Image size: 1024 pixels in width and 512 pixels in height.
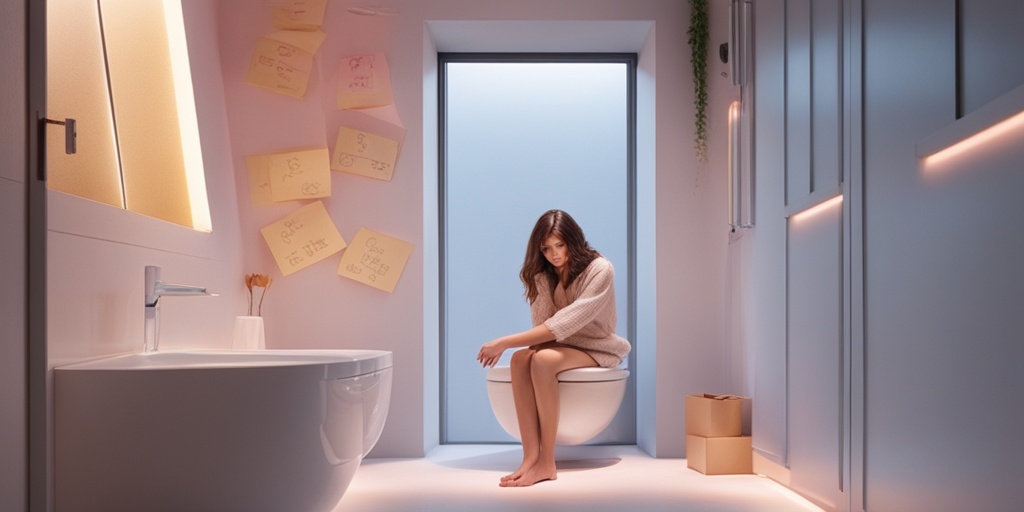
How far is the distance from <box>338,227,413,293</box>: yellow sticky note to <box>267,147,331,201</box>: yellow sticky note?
9.7 inches

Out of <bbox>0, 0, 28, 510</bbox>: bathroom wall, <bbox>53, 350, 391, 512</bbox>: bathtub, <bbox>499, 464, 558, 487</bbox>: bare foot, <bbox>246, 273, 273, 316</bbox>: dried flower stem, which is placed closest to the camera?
<bbox>0, 0, 28, 510</bbox>: bathroom wall

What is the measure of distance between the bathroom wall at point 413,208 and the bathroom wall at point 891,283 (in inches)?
24.9

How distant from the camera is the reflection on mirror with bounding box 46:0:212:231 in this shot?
2467 millimetres

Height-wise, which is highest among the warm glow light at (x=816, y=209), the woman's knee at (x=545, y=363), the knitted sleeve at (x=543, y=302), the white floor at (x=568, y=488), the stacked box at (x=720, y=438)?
the warm glow light at (x=816, y=209)

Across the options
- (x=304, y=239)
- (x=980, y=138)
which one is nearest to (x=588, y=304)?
(x=304, y=239)

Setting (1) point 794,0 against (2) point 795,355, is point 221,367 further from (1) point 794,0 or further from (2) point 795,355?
(1) point 794,0

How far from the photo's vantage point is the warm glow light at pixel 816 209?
2.52 meters

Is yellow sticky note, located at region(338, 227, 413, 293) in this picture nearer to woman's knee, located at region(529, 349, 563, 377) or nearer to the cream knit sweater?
the cream knit sweater

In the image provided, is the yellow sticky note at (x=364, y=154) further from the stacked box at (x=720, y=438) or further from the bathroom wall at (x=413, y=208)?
the stacked box at (x=720, y=438)

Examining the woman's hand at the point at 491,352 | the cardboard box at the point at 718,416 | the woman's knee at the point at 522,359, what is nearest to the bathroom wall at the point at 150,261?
the woman's hand at the point at 491,352

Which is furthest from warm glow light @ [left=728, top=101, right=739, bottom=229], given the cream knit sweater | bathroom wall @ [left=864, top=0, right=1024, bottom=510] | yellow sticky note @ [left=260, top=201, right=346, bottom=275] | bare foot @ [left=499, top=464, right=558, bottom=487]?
yellow sticky note @ [left=260, top=201, right=346, bottom=275]

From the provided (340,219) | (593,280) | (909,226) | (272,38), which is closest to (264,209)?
(340,219)

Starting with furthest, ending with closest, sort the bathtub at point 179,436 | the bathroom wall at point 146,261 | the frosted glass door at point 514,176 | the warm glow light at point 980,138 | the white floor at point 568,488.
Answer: the frosted glass door at point 514,176
the white floor at point 568,488
the bathroom wall at point 146,261
the bathtub at point 179,436
the warm glow light at point 980,138

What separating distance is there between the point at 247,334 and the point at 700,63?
197 centimetres
